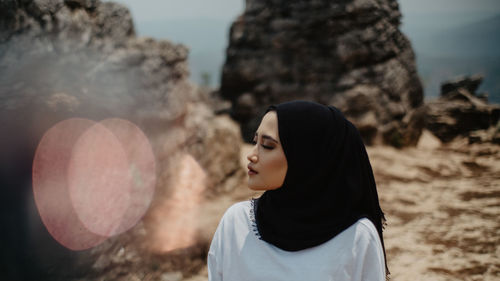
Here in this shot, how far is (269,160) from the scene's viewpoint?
4.58 feet

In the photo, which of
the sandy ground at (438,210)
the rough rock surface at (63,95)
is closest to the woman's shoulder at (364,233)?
the sandy ground at (438,210)

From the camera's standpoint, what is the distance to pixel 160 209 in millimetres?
5223

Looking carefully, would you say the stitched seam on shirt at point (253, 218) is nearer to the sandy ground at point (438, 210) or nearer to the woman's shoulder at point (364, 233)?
the woman's shoulder at point (364, 233)

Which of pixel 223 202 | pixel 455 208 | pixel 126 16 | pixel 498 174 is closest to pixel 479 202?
pixel 455 208

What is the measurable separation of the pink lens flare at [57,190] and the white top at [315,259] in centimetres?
305

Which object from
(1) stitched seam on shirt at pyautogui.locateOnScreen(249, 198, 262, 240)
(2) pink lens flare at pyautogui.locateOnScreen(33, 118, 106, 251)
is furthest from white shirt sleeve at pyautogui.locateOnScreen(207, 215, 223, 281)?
(2) pink lens flare at pyautogui.locateOnScreen(33, 118, 106, 251)

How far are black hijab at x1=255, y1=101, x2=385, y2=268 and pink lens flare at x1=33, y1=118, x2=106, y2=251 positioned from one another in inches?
126

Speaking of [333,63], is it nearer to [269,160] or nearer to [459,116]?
[459,116]

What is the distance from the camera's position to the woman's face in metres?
1.40

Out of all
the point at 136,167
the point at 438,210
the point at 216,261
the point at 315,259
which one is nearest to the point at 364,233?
the point at 315,259

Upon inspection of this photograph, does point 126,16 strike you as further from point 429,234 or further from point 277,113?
point 429,234

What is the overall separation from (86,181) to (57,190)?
337mm

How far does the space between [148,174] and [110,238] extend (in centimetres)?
125

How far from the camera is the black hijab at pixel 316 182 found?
137 cm
